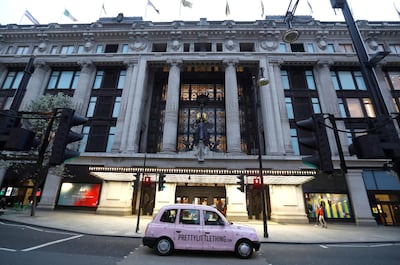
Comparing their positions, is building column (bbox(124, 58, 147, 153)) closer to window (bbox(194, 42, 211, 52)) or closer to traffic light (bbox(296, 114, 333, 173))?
window (bbox(194, 42, 211, 52))

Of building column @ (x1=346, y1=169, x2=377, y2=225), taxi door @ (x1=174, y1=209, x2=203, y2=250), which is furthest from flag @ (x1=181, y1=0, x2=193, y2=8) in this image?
building column @ (x1=346, y1=169, x2=377, y2=225)

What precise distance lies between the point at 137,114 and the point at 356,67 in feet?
95.6

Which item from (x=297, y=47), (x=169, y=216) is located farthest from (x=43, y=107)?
(x=297, y=47)

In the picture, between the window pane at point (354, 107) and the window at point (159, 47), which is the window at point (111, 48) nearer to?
the window at point (159, 47)

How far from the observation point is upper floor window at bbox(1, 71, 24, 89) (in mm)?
25711

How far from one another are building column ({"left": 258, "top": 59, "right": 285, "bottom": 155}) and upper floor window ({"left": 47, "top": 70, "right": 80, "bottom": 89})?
2498 cm

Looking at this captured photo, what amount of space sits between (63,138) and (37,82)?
2923 centimetres

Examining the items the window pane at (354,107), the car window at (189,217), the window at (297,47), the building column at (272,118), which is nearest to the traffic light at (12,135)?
the car window at (189,217)

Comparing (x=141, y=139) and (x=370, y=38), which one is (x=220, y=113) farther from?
(x=370, y=38)

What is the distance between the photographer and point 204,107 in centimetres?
2844

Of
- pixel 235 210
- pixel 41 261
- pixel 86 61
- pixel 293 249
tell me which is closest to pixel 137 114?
pixel 86 61

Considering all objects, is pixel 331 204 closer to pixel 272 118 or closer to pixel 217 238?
pixel 272 118

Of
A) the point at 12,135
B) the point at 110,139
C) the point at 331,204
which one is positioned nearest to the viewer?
the point at 12,135

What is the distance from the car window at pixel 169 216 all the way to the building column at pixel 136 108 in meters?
14.5
